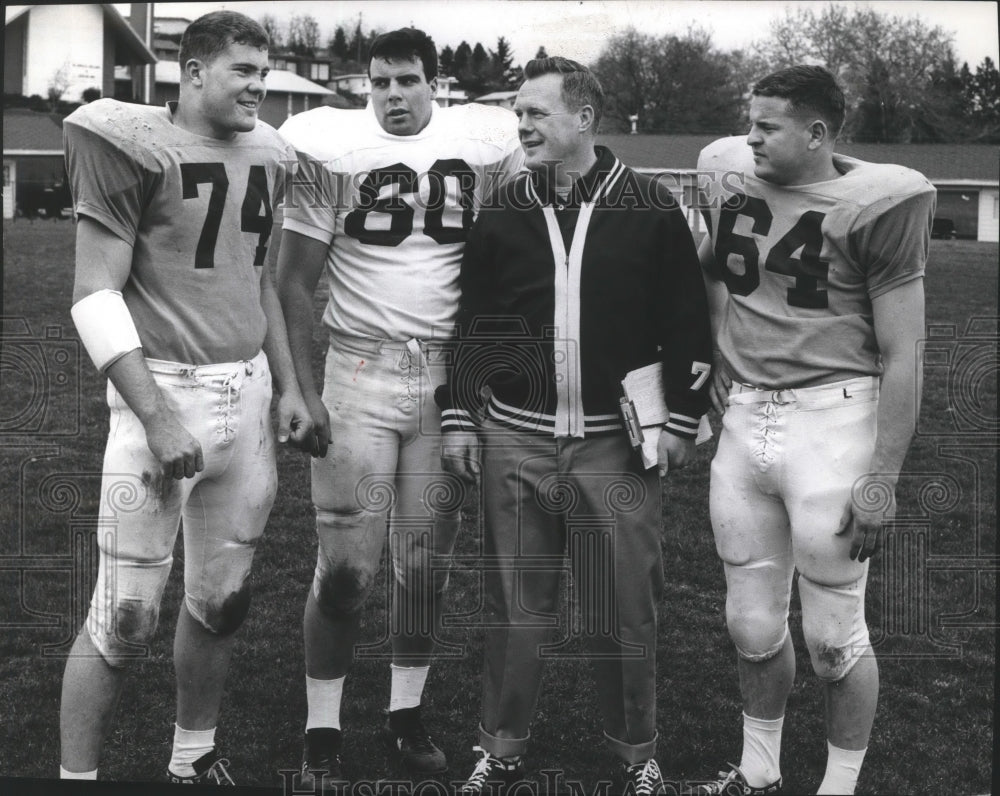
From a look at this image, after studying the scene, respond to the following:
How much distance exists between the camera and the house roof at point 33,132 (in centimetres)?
316

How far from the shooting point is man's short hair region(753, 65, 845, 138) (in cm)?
252

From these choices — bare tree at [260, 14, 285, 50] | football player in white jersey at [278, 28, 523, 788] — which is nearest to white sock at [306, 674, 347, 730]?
football player in white jersey at [278, 28, 523, 788]

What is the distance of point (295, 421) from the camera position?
9.06 ft

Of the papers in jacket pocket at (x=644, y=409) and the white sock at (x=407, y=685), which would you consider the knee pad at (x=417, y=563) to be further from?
the papers in jacket pocket at (x=644, y=409)

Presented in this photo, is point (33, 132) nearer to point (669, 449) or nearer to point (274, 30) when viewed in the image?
point (274, 30)

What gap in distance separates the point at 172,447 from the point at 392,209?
0.79m

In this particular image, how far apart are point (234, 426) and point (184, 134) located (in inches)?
26.2

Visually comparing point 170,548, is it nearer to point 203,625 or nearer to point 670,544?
point 203,625

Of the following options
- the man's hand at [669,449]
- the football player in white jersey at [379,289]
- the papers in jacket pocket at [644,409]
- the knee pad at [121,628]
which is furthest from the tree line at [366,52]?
the knee pad at [121,628]

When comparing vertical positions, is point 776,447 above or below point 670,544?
above

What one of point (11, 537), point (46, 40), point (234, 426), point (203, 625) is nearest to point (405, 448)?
point (234, 426)

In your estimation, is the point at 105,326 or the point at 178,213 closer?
the point at 105,326

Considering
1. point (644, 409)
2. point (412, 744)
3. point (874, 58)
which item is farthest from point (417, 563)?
point (874, 58)

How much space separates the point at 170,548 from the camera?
2656 millimetres
